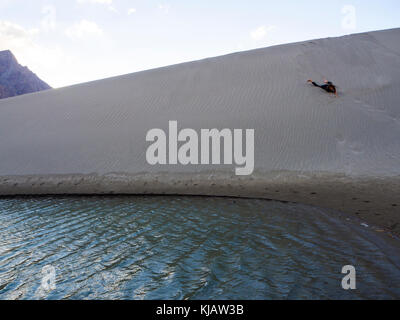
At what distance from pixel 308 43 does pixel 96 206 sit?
19.5 ft

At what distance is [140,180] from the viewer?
427 cm

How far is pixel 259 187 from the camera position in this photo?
378 cm

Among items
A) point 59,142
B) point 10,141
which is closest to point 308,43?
point 59,142

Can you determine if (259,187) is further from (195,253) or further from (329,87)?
(329,87)

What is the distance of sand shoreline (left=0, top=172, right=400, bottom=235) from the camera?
10.00 ft

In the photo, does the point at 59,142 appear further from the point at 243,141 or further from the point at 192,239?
the point at 192,239
